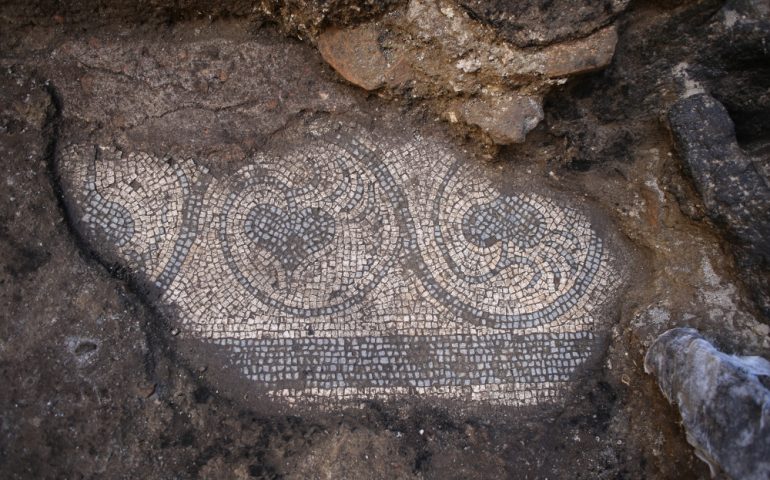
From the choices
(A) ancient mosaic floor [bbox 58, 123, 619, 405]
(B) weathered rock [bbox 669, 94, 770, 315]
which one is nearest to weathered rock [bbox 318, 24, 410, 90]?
(A) ancient mosaic floor [bbox 58, 123, 619, 405]

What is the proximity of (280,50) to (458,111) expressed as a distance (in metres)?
2.04

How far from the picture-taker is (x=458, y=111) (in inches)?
239

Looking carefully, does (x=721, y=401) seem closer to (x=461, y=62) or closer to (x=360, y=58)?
(x=461, y=62)

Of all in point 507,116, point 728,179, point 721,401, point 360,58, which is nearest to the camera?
point 721,401

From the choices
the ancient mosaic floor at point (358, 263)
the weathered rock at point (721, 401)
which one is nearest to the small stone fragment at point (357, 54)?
the ancient mosaic floor at point (358, 263)

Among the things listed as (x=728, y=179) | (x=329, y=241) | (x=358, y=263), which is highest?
(x=728, y=179)

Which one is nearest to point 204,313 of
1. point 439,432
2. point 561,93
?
point 439,432

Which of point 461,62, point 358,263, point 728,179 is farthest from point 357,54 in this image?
point 728,179

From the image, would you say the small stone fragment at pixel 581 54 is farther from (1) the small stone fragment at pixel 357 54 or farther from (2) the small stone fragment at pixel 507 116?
(1) the small stone fragment at pixel 357 54

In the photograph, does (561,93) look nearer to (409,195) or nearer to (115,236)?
(409,195)

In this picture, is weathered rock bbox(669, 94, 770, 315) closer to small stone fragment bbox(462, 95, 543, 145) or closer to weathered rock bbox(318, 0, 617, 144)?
weathered rock bbox(318, 0, 617, 144)

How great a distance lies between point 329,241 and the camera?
6207 millimetres

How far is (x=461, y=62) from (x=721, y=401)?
3705 millimetres

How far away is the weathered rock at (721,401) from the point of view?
166 inches
